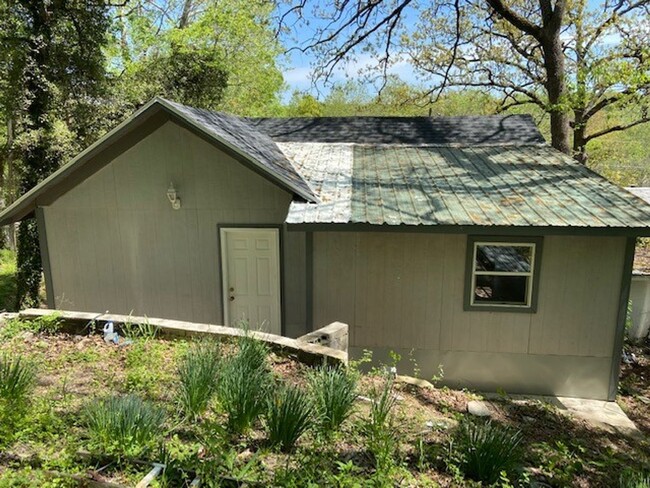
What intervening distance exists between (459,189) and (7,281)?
15358 mm

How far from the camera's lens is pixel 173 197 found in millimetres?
6953

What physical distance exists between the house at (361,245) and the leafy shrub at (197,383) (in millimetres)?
2550

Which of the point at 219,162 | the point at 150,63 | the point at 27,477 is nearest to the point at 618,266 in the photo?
the point at 219,162

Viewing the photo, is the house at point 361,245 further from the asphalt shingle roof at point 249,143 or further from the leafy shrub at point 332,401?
the leafy shrub at point 332,401

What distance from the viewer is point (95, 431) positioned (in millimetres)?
2902

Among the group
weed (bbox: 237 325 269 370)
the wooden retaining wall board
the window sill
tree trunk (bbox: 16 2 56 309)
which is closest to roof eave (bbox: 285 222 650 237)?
the window sill

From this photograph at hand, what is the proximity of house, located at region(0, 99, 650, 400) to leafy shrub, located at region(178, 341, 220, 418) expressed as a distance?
255 centimetres

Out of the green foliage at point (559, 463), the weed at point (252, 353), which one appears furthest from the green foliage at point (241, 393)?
the green foliage at point (559, 463)

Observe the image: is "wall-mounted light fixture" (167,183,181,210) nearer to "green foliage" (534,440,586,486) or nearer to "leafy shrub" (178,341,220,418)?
"leafy shrub" (178,341,220,418)

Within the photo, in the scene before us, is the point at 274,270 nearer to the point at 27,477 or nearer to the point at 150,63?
the point at 27,477

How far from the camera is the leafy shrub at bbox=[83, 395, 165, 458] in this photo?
9.32 ft

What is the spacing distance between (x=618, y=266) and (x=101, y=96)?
1401 cm

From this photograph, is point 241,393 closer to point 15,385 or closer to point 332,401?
point 332,401

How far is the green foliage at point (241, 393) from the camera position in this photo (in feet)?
10.5
